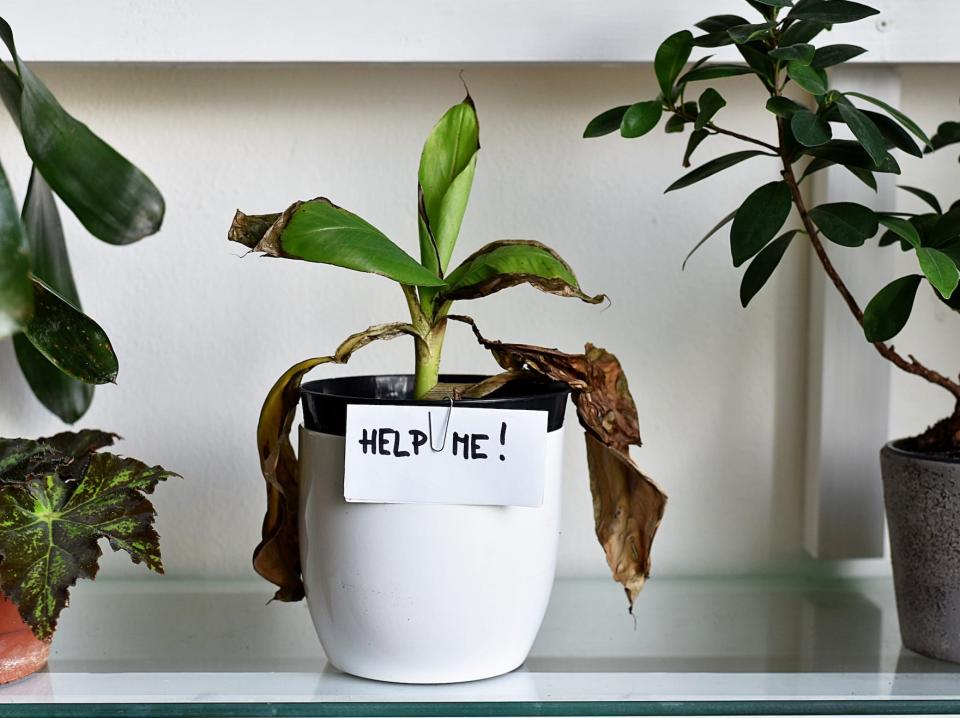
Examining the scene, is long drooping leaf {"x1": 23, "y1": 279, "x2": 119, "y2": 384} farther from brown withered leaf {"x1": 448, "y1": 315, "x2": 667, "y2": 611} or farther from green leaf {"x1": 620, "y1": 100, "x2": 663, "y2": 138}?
green leaf {"x1": 620, "y1": 100, "x2": 663, "y2": 138}

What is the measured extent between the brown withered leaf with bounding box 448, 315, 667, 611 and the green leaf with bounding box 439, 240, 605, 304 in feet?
0.10

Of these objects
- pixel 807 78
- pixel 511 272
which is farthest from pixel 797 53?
pixel 511 272

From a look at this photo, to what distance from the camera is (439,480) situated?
0.65 meters

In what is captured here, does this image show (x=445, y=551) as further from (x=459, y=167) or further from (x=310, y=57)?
(x=310, y=57)

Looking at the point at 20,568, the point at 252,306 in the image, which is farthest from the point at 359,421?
the point at 252,306

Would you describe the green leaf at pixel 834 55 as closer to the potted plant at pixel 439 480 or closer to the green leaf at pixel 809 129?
the green leaf at pixel 809 129

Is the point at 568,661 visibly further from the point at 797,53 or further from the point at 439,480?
the point at 797,53

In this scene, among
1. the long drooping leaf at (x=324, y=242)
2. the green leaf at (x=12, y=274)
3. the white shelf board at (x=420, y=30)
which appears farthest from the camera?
the white shelf board at (x=420, y=30)

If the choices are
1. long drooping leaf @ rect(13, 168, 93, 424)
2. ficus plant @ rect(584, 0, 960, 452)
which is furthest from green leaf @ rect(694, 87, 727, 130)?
long drooping leaf @ rect(13, 168, 93, 424)

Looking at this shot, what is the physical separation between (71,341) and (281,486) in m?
0.18

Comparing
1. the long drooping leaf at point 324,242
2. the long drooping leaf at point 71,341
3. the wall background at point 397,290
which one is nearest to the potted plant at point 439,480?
the long drooping leaf at point 324,242

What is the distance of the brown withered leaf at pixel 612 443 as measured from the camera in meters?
0.70

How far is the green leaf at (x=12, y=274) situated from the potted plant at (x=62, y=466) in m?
0.09

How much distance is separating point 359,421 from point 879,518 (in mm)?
562
